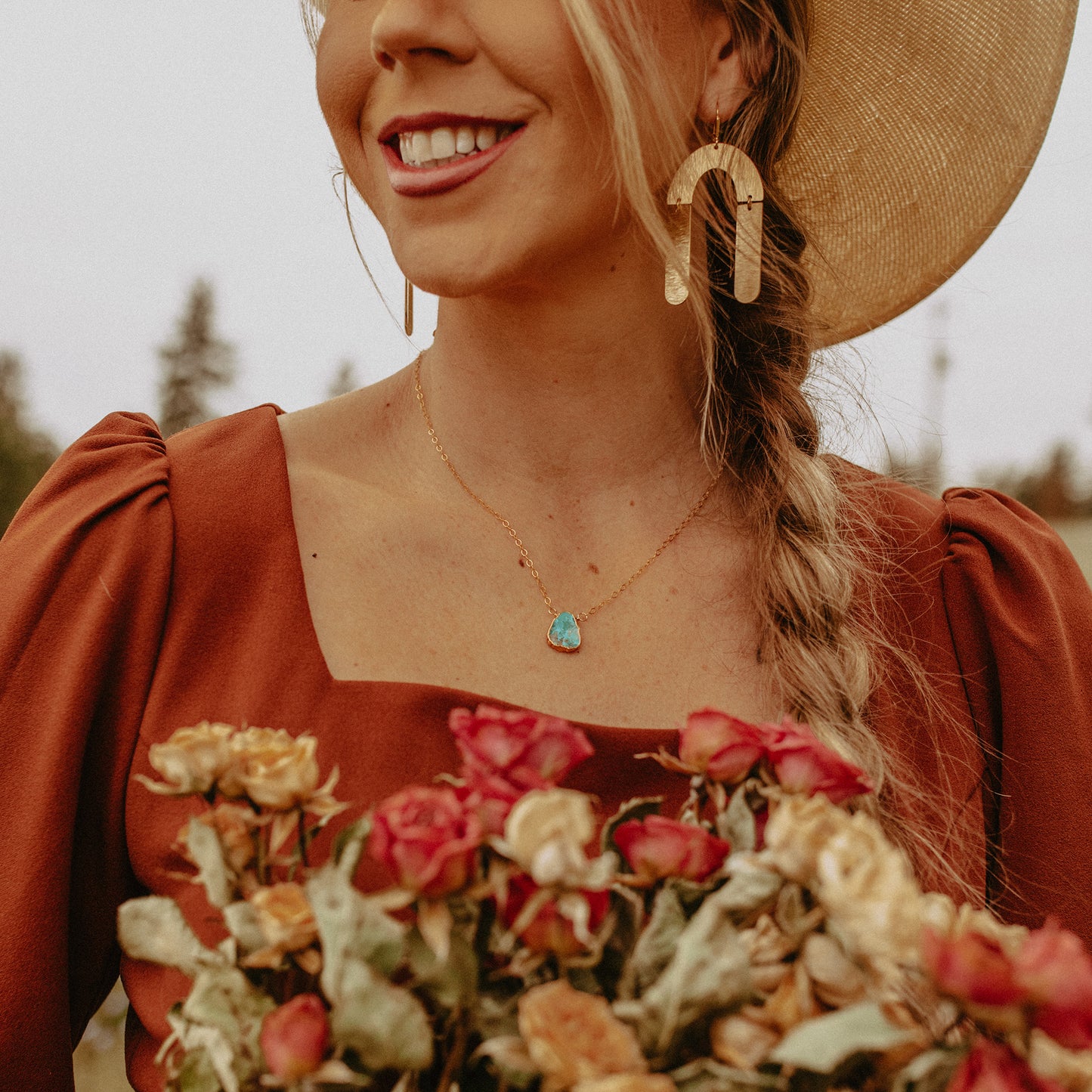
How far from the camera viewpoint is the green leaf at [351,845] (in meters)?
0.70

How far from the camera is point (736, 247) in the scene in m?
1.84

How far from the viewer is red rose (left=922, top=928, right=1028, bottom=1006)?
22.2 inches

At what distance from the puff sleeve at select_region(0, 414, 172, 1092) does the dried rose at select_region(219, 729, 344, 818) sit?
813mm

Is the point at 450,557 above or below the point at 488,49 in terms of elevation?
below

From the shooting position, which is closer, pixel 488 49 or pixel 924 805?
pixel 488 49

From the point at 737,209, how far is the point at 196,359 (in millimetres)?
25148

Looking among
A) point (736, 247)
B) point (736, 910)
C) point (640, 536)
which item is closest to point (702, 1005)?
point (736, 910)

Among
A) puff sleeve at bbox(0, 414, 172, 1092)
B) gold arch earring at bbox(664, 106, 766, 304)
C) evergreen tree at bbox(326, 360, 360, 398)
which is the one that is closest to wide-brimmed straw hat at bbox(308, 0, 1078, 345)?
gold arch earring at bbox(664, 106, 766, 304)

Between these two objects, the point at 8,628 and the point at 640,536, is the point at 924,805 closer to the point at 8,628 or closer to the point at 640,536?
the point at 640,536

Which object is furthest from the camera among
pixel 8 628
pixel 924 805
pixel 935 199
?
pixel 935 199

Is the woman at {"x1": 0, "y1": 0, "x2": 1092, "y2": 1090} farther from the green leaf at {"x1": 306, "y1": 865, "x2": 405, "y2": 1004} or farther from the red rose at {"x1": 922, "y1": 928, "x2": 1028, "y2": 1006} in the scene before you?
the red rose at {"x1": 922, "y1": 928, "x2": 1028, "y2": 1006}

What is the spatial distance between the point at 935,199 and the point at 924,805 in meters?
1.10

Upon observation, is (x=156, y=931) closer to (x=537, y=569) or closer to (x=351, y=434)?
(x=537, y=569)

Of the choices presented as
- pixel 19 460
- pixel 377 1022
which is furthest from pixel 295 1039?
pixel 19 460
